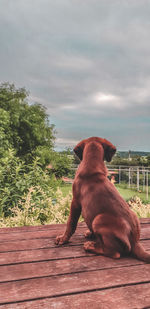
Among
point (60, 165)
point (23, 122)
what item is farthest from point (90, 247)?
point (23, 122)

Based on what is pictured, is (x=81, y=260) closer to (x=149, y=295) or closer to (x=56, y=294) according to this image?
(x=56, y=294)

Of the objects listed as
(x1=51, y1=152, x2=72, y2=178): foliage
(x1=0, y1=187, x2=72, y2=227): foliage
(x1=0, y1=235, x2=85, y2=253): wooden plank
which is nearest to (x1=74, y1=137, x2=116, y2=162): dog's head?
(x1=0, y1=235, x2=85, y2=253): wooden plank

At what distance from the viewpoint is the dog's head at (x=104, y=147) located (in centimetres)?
197

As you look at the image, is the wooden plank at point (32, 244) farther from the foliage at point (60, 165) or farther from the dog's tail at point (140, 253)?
the foliage at point (60, 165)

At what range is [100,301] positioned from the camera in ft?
3.91

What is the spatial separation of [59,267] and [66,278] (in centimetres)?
15

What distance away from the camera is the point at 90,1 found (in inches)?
207

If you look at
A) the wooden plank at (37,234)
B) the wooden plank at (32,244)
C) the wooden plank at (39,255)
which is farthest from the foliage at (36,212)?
the wooden plank at (39,255)

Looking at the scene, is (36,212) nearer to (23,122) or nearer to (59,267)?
(59,267)

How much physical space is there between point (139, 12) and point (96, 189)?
548cm

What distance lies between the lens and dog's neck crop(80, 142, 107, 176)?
74.9 inches

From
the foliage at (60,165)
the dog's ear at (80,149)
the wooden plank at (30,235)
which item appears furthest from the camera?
the foliage at (60,165)

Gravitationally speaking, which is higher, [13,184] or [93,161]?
[93,161]

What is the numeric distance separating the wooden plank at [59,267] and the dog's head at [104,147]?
830 millimetres
